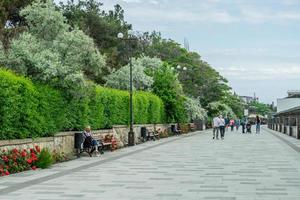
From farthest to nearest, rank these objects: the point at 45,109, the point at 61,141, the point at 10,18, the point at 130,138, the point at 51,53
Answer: the point at 10,18, the point at 130,138, the point at 61,141, the point at 51,53, the point at 45,109

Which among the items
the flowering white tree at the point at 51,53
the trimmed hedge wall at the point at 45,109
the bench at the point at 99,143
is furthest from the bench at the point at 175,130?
the flowering white tree at the point at 51,53

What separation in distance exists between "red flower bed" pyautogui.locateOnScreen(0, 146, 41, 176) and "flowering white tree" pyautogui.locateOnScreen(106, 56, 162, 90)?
2850 centimetres

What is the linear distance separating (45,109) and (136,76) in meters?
28.0

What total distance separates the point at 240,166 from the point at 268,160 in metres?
3.06

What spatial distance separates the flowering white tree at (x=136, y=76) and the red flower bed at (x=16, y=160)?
93.5 feet

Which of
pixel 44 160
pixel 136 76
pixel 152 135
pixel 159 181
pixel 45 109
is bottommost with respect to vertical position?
pixel 159 181

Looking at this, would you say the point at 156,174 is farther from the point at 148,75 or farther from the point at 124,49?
the point at 124,49

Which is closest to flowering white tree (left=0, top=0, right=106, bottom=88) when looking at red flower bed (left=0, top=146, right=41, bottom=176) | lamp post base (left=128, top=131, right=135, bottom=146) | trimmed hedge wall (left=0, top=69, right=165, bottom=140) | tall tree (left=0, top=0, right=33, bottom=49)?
trimmed hedge wall (left=0, top=69, right=165, bottom=140)

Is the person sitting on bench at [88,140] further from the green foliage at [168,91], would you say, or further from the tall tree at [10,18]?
the green foliage at [168,91]

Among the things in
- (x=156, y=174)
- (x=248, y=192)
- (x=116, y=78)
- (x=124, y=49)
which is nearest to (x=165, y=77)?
(x=116, y=78)

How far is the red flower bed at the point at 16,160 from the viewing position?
16.6m

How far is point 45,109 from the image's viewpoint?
21.3 m

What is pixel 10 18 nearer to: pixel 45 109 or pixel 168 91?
pixel 168 91

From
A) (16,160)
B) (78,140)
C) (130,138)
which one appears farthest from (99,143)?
(16,160)
